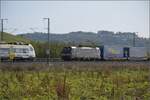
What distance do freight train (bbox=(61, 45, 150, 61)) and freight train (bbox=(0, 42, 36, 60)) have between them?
8843 mm

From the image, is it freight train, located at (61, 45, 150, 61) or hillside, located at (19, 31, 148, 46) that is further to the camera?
hillside, located at (19, 31, 148, 46)

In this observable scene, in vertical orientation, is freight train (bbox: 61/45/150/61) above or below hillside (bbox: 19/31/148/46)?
below

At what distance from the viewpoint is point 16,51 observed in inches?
2188

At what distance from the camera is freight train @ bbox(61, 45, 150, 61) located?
6356 centimetres

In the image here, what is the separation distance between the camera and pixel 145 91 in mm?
15133

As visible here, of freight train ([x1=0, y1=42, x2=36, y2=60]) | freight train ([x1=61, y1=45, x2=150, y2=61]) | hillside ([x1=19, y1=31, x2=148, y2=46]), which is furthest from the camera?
hillside ([x1=19, y1=31, x2=148, y2=46])

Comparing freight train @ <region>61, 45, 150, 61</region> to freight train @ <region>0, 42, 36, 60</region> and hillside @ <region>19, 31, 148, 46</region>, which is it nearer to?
freight train @ <region>0, 42, 36, 60</region>

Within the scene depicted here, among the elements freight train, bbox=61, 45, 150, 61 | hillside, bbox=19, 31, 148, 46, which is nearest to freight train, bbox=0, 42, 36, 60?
freight train, bbox=61, 45, 150, 61

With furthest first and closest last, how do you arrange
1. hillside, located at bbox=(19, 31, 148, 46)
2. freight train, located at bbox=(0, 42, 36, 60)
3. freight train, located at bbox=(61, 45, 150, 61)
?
hillside, located at bbox=(19, 31, 148, 46) < freight train, located at bbox=(61, 45, 150, 61) < freight train, located at bbox=(0, 42, 36, 60)

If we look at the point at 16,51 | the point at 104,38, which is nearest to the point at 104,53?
the point at 16,51

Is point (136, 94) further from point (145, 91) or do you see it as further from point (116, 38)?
point (116, 38)

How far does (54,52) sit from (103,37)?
51105 mm

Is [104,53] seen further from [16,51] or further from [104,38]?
[104,38]

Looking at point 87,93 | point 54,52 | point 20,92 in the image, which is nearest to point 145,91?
point 87,93
